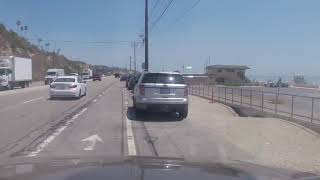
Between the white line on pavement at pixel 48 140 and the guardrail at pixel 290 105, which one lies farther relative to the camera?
the guardrail at pixel 290 105

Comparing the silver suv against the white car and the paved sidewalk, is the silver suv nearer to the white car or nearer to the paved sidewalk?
the paved sidewalk

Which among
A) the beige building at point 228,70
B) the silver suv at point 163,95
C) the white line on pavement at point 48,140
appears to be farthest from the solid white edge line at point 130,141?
the beige building at point 228,70

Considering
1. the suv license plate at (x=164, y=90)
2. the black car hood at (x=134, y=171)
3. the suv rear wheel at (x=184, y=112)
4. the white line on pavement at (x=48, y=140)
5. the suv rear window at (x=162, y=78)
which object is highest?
the suv rear window at (x=162, y=78)

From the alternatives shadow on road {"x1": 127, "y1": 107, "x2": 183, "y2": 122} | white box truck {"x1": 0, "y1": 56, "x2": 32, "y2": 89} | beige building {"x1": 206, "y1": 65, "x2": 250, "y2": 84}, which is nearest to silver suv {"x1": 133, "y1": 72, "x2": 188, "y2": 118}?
shadow on road {"x1": 127, "y1": 107, "x2": 183, "y2": 122}

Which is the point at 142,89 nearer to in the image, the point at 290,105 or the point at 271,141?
the point at 290,105

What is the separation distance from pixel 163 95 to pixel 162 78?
764 mm

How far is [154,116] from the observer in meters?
23.2

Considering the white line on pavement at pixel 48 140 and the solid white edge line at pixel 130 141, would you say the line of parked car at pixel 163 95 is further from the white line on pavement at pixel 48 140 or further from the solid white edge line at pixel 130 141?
the white line on pavement at pixel 48 140

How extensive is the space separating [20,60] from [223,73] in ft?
234

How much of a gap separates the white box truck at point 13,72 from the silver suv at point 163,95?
36696 millimetres

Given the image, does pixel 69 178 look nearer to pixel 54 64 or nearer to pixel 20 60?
pixel 20 60

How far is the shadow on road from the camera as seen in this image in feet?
70.7

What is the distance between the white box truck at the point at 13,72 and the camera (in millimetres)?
56781

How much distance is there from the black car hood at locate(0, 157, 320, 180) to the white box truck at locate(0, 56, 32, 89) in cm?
5339
